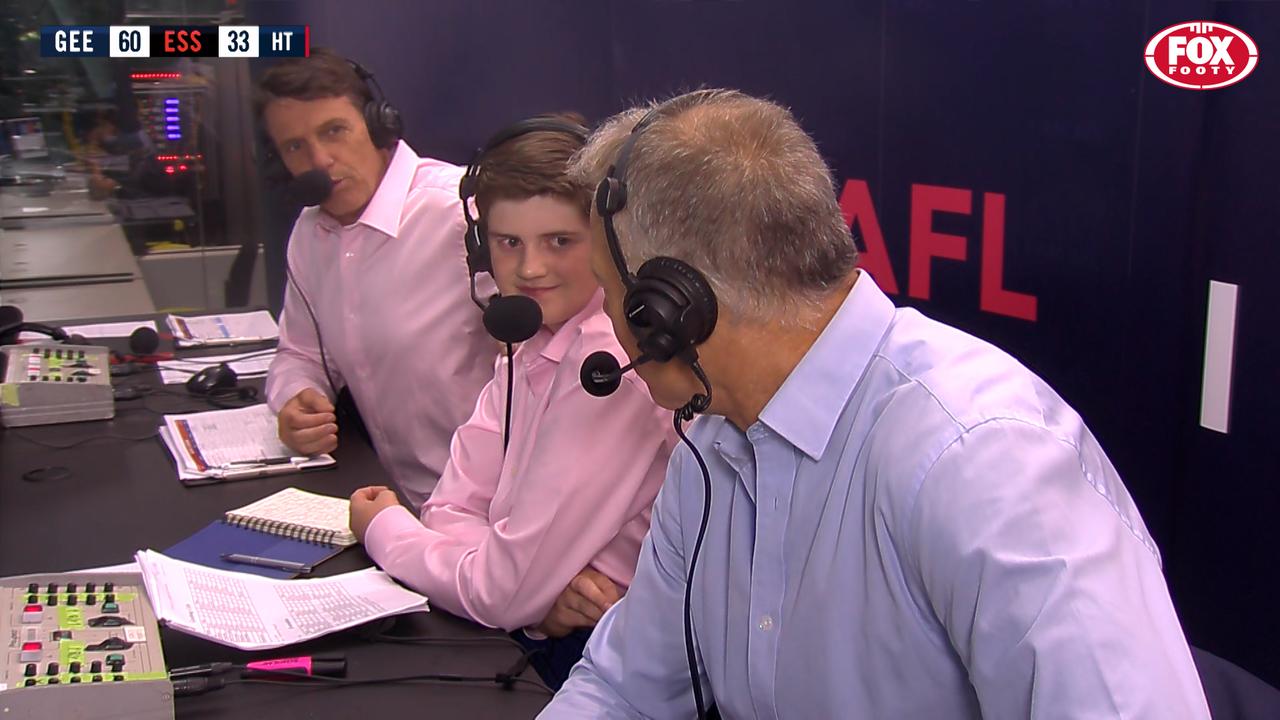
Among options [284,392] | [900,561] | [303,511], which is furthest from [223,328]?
[900,561]

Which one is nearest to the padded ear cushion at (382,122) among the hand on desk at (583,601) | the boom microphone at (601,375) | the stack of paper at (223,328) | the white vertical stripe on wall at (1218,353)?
the stack of paper at (223,328)

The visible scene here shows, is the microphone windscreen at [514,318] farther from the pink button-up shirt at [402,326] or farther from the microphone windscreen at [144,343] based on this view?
the microphone windscreen at [144,343]

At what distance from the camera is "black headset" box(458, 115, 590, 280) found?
5.74 feet

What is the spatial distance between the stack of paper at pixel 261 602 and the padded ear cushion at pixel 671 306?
590mm

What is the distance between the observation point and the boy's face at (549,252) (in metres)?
1.71

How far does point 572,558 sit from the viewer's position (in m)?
1.58

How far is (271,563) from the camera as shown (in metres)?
1.64

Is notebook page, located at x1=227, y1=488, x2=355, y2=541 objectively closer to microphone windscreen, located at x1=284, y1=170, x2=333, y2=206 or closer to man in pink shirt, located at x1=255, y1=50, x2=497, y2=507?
man in pink shirt, located at x1=255, y1=50, x2=497, y2=507

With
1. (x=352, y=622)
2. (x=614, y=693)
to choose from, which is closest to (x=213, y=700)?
(x=352, y=622)

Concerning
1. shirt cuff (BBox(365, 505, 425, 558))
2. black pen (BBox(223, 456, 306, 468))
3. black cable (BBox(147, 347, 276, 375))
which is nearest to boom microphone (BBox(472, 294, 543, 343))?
shirt cuff (BBox(365, 505, 425, 558))

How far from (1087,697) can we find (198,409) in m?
2.08

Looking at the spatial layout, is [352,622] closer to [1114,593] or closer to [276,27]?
[1114,593]

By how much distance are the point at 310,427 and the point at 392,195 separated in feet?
1.97

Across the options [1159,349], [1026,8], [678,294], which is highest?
[1026,8]
